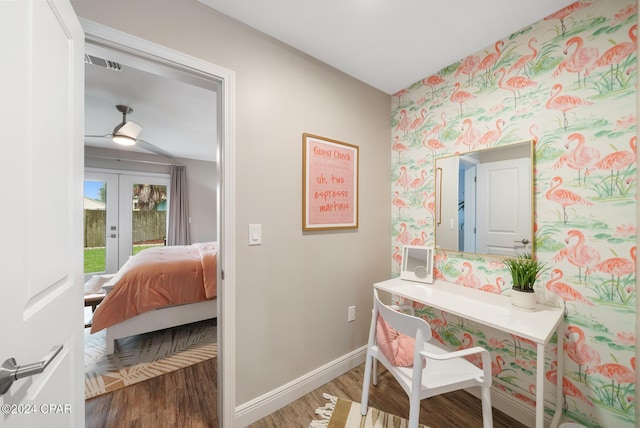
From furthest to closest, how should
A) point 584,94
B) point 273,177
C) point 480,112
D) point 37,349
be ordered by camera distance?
point 480,112
point 273,177
point 584,94
point 37,349

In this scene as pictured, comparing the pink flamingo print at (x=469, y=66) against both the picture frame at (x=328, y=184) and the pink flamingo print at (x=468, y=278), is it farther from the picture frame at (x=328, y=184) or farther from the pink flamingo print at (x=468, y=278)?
the pink flamingo print at (x=468, y=278)

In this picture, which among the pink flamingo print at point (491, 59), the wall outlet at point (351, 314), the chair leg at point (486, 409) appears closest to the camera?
the chair leg at point (486, 409)

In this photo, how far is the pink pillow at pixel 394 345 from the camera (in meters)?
1.24

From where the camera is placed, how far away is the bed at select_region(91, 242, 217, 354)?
2143 millimetres

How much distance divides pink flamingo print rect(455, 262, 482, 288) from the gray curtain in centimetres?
503

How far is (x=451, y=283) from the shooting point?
5.91 feet

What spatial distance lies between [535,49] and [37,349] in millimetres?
2549

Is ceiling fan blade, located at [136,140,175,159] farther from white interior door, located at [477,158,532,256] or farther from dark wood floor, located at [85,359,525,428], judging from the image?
white interior door, located at [477,158,532,256]

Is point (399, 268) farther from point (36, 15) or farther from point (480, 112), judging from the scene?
point (36, 15)

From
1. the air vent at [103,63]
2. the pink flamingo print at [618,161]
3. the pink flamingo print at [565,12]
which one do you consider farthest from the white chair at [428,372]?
the air vent at [103,63]

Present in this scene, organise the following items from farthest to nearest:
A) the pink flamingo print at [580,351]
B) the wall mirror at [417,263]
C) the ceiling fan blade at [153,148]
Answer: the ceiling fan blade at [153,148] < the wall mirror at [417,263] < the pink flamingo print at [580,351]

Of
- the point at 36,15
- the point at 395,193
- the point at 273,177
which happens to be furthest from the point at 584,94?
the point at 36,15

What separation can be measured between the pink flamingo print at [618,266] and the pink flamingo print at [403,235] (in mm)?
1096

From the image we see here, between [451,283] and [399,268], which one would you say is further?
[399,268]
